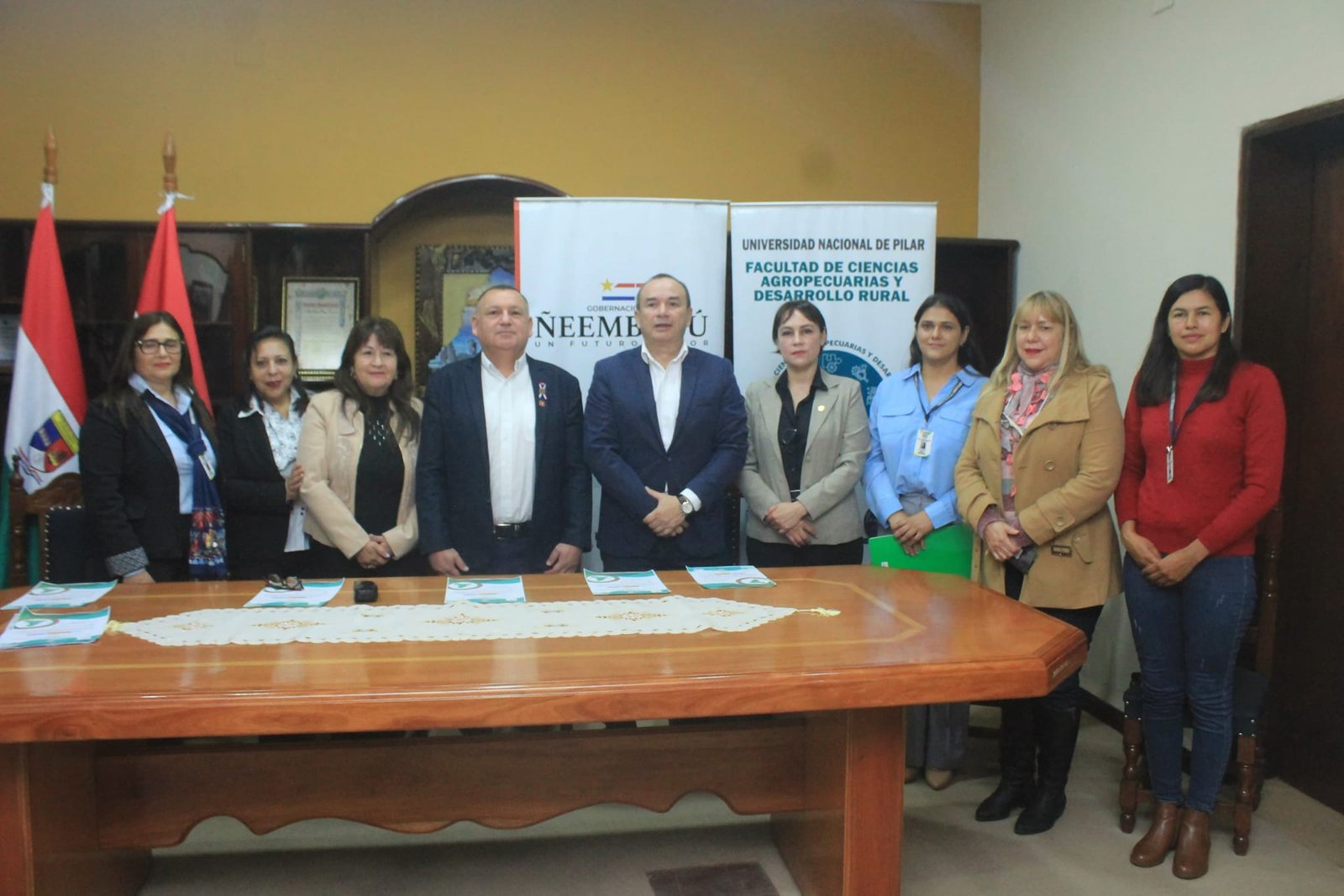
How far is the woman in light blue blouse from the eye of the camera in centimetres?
296

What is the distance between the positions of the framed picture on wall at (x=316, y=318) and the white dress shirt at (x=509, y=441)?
152cm

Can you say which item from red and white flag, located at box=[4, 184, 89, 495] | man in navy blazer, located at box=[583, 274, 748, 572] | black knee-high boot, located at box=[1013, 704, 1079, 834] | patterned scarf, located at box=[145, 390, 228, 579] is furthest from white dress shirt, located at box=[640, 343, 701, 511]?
red and white flag, located at box=[4, 184, 89, 495]

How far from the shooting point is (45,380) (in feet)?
11.6

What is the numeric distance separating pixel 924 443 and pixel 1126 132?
1559 millimetres

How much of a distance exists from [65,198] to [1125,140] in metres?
4.44

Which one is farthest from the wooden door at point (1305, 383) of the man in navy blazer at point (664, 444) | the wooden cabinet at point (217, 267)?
A: the man in navy blazer at point (664, 444)

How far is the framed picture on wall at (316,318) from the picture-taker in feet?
14.1

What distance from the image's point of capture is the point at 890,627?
195cm

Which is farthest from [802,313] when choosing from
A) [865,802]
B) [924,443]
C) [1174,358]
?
[865,802]

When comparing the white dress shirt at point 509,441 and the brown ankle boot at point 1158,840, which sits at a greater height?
the white dress shirt at point 509,441

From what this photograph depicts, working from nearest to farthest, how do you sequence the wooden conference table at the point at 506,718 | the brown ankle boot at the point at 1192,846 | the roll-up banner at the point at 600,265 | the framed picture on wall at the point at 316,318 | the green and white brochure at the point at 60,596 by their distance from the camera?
the wooden conference table at the point at 506,718
the green and white brochure at the point at 60,596
the brown ankle boot at the point at 1192,846
the roll-up banner at the point at 600,265
the framed picture on wall at the point at 316,318

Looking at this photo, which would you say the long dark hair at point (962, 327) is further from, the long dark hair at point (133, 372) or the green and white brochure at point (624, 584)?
the long dark hair at point (133, 372)

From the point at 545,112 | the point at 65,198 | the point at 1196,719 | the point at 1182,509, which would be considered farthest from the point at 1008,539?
the point at 65,198

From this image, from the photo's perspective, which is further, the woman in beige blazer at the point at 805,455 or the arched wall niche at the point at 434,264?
the arched wall niche at the point at 434,264
